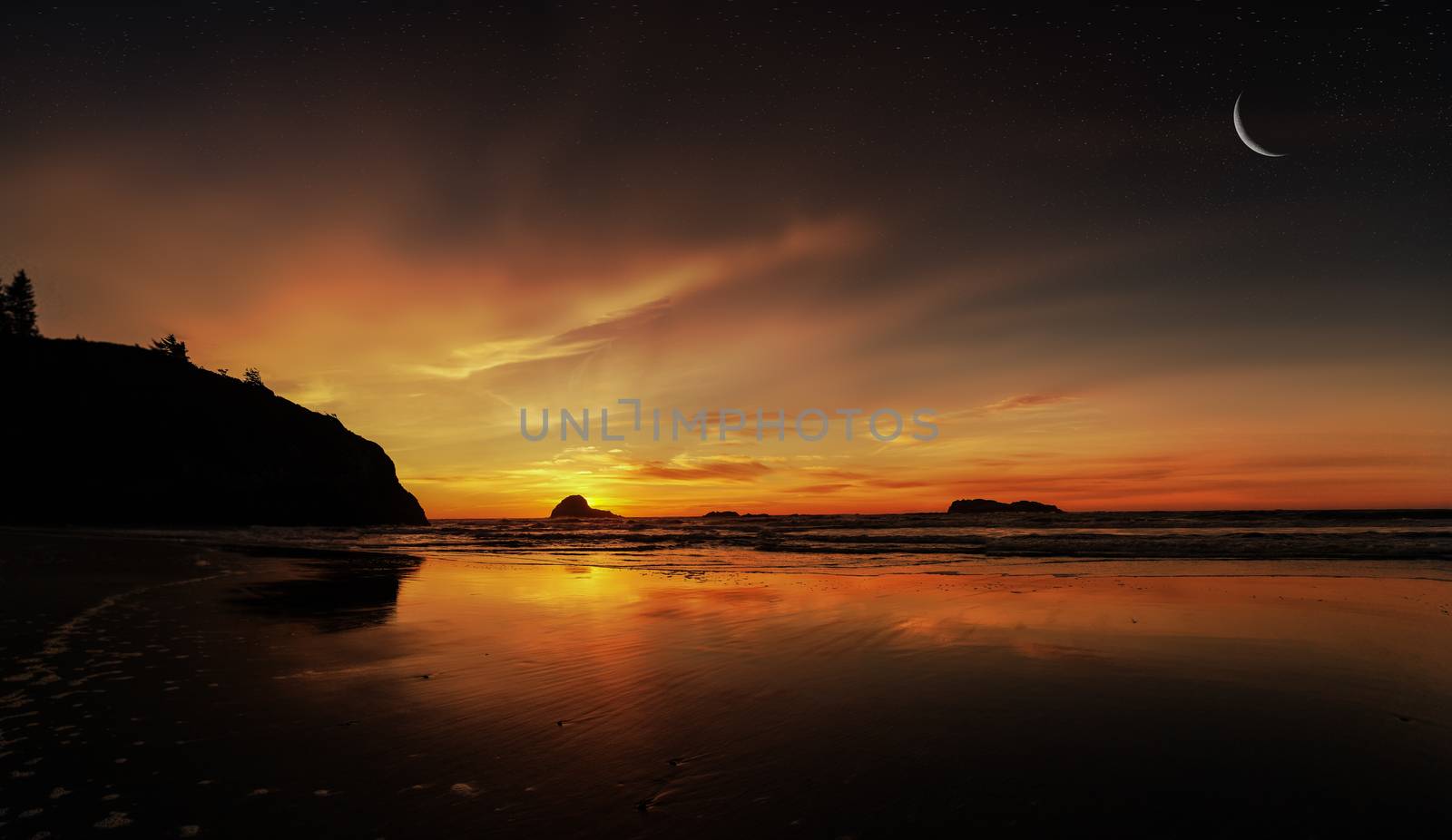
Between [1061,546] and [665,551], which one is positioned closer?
[1061,546]

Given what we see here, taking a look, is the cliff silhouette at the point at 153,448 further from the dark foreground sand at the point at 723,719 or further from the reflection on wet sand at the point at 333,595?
the dark foreground sand at the point at 723,719

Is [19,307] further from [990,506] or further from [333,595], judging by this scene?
[990,506]

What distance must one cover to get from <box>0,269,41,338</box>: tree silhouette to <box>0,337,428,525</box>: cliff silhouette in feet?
90.4

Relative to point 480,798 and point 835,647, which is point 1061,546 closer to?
point 835,647

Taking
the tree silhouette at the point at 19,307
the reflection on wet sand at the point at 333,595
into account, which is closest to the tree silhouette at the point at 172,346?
the tree silhouette at the point at 19,307

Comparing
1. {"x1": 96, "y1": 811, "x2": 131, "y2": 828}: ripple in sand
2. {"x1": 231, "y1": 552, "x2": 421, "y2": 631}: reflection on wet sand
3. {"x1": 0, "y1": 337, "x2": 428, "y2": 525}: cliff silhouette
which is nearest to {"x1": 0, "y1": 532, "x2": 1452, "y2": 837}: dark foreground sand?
{"x1": 96, "y1": 811, "x2": 131, "y2": 828}: ripple in sand

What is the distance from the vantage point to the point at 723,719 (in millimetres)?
6523

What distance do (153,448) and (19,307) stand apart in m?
58.1

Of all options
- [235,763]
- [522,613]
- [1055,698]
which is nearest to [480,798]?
[235,763]

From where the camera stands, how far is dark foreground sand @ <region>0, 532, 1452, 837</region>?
439cm

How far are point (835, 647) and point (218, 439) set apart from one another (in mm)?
98405

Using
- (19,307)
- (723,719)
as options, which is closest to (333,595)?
(723,719)

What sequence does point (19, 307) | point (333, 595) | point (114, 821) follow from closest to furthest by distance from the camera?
point (114, 821), point (333, 595), point (19, 307)

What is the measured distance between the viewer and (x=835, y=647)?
32.7 ft
